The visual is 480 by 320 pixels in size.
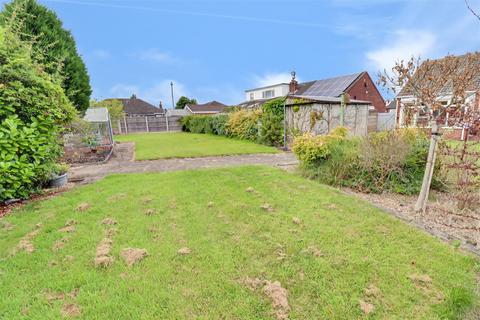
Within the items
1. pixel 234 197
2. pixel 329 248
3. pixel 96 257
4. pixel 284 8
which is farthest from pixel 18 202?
pixel 284 8

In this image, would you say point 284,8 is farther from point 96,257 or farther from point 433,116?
point 96,257

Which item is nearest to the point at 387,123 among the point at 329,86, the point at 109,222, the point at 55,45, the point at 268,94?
the point at 109,222

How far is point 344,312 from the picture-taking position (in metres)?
1.87

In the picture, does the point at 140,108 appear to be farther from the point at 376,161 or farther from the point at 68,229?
the point at 376,161

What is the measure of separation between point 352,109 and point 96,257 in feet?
35.6

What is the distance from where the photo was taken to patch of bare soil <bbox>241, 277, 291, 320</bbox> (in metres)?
1.88

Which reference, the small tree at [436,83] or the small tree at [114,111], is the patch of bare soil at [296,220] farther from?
the small tree at [114,111]

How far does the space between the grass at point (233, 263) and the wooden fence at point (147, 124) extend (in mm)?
24091

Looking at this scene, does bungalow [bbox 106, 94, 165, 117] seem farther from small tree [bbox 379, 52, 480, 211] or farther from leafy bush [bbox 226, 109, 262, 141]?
small tree [bbox 379, 52, 480, 211]

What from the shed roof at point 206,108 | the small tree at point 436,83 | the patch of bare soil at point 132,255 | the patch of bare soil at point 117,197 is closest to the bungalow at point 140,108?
the shed roof at point 206,108

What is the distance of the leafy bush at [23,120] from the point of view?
431 centimetres

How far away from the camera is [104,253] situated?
8.71 feet

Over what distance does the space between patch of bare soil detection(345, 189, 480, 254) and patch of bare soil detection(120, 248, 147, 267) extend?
351 cm

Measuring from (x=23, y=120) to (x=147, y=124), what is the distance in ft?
76.9
